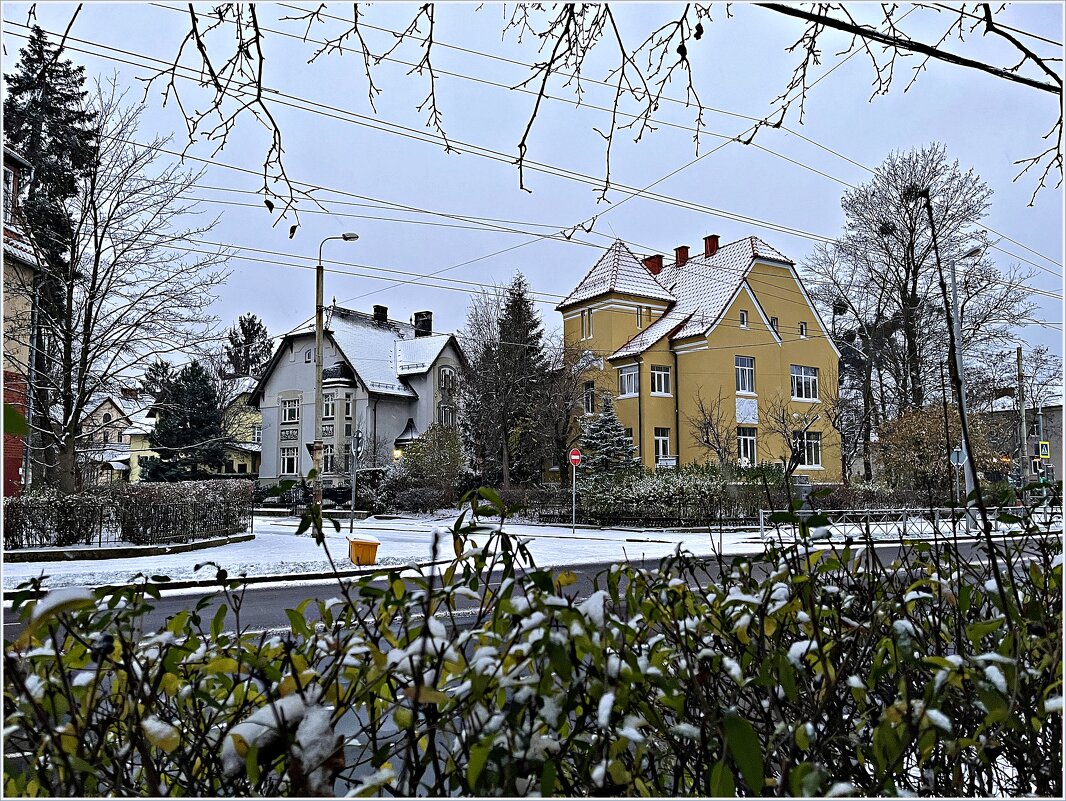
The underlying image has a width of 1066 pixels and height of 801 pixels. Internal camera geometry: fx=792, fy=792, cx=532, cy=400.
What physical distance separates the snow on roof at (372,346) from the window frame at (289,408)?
21.7 feet

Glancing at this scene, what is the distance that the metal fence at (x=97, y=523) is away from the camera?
12016mm

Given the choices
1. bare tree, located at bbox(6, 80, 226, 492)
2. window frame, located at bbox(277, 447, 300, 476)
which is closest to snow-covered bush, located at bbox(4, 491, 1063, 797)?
bare tree, located at bbox(6, 80, 226, 492)

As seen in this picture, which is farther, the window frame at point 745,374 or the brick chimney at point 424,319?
the brick chimney at point 424,319

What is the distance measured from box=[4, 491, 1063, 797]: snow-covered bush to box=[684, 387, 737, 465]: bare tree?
1074 inches

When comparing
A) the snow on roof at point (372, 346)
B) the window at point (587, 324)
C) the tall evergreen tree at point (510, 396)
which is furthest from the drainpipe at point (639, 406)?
the snow on roof at point (372, 346)

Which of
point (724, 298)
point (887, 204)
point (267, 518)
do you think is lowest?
point (267, 518)

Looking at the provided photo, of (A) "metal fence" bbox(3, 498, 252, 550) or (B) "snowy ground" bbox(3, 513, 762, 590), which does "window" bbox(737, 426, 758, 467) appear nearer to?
(B) "snowy ground" bbox(3, 513, 762, 590)

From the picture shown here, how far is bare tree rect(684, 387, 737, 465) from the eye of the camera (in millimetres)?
29109

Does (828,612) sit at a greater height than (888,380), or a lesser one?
lesser

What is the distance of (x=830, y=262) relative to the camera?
9.31 metres

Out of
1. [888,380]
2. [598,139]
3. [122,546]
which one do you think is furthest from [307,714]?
[888,380]

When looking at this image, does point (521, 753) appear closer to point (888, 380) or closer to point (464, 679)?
point (464, 679)

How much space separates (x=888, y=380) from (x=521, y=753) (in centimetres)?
2143

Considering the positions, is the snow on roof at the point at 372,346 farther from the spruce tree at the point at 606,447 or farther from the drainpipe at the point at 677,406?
the drainpipe at the point at 677,406
